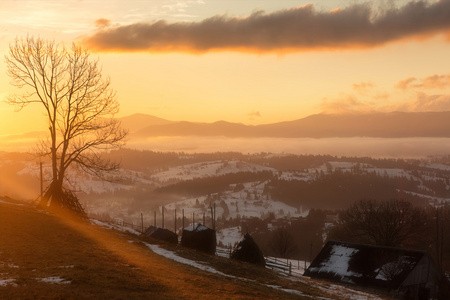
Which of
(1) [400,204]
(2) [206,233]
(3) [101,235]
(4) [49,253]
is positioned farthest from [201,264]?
(1) [400,204]

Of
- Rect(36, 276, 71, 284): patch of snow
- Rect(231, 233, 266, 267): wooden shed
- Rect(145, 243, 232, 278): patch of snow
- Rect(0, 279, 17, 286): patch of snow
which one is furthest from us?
Rect(231, 233, 266, 267): wooden shed

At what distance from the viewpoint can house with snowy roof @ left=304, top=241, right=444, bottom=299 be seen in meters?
48.3

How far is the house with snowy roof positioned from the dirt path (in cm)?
2532

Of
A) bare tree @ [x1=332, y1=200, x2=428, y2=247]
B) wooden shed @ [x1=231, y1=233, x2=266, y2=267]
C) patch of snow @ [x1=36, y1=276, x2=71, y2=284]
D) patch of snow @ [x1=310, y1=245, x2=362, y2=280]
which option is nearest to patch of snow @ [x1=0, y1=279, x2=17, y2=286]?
patch of snow @ [x1=36, y1=276, x2=71, y2=284]

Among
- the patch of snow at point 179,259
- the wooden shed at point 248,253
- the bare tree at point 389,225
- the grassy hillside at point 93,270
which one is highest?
the grassy hillside at point 93,270

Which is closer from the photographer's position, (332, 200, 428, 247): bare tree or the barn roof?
the barn roof

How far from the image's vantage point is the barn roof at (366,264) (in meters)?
49.1

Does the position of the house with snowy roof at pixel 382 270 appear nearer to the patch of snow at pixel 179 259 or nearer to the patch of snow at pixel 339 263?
the patch of snow at pixel 339 263

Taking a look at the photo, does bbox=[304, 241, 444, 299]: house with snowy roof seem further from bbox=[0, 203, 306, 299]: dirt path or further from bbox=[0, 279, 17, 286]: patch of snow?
bbox=[0, 279, 17, 286]: patch of snow

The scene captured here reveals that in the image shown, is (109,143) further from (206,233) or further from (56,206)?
(206,233)

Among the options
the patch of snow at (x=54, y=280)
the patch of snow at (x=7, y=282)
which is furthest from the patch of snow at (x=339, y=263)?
the patch of snow at (x=7, y=282)

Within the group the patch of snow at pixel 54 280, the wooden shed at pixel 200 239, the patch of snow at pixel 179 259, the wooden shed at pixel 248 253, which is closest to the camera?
the patch of snow at pixel 54 280

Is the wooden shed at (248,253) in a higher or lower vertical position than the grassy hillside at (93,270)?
lower

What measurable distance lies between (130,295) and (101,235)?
16.1 m
